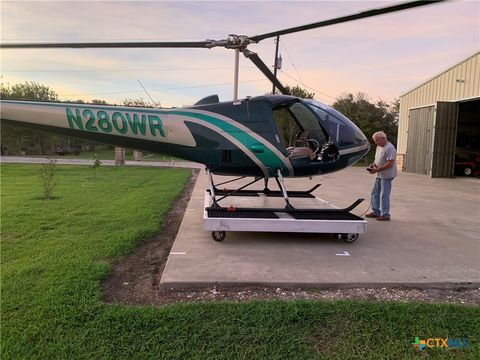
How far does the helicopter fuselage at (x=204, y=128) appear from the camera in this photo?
4871 mm

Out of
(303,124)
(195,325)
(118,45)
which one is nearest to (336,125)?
(303,124)

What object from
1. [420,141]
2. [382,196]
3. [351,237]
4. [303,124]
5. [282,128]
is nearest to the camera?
→ [351,237]

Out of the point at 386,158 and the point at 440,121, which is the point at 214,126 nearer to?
the point at 386,158

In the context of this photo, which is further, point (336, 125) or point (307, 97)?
point (307, 97)

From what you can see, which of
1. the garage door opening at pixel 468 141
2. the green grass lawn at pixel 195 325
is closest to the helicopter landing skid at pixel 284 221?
the green grass lawn at pixel 195 325

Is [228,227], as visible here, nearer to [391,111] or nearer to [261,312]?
[261,312]

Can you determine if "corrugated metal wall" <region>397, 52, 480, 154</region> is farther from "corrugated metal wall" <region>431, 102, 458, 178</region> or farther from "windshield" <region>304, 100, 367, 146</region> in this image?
"windshield" <region>304, 100, 367, 146</region>

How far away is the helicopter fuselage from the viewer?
16.0ft

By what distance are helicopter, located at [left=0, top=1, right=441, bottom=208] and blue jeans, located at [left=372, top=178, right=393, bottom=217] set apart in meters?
1.25

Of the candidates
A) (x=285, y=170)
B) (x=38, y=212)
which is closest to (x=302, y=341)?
(x=285, y=170)

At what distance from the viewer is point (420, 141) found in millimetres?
18047

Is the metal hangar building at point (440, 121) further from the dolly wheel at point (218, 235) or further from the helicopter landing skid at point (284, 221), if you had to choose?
the dolly wheel at point (218, 235)

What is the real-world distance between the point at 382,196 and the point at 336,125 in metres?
1.90

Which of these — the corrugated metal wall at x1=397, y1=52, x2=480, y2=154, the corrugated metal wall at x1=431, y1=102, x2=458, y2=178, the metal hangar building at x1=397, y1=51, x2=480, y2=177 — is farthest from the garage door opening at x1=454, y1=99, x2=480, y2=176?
the corrugated metal wall at x1=431, y1=102, x2=458, y2=178
